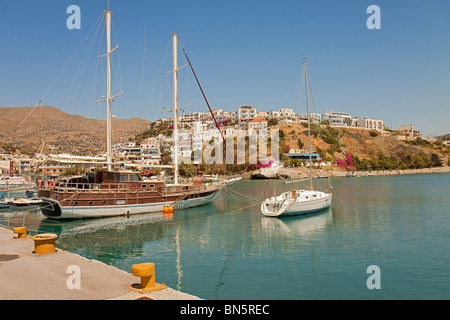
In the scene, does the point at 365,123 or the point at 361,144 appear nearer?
the point at 361,144

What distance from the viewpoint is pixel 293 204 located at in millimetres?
30047

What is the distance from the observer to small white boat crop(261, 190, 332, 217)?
2988 cm

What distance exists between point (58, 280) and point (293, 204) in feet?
77.1

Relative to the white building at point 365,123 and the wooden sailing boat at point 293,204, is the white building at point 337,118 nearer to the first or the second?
the white building at point 365,123

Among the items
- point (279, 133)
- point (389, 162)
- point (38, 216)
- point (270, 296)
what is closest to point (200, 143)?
point (279, 133)

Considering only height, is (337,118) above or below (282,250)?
above

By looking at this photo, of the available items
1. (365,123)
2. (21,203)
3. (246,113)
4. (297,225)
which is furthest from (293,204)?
(365,123)

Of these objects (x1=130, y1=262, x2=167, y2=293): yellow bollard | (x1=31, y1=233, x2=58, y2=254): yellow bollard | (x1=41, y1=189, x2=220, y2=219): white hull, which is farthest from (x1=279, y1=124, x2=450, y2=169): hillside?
(x1=130, y1=262, x2=167, y2=293): yellow bollard

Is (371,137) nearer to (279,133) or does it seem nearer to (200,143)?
(279,133)

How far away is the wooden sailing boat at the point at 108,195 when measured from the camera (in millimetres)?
30094

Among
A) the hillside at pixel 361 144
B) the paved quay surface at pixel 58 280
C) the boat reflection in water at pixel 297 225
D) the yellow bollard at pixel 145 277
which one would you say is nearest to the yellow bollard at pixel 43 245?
the paved quay surface at pixel 58 280

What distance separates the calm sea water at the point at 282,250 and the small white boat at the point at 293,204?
2.57ft

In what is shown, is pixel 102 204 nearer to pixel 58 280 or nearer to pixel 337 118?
pixel 58 280

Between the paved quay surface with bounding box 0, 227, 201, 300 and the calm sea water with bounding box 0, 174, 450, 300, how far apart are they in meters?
3.78
